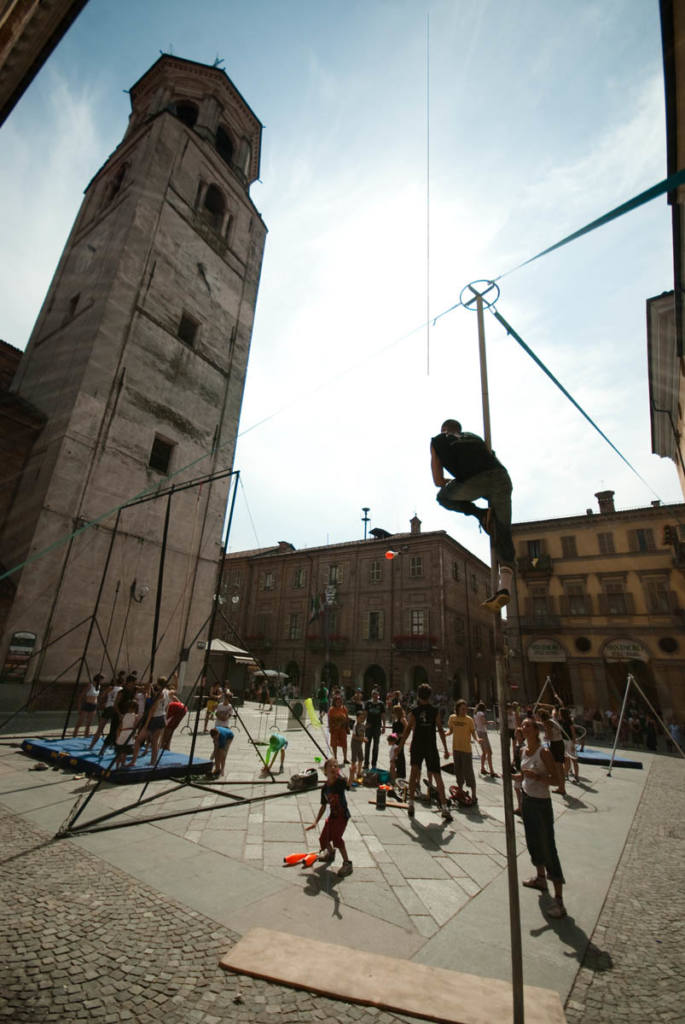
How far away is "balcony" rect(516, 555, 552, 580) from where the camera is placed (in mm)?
29188

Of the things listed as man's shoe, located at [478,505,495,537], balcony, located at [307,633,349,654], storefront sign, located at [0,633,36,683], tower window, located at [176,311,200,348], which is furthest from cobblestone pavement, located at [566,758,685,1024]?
balcony, located at [307,633,349,654]

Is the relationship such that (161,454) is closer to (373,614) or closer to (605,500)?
(373,614)

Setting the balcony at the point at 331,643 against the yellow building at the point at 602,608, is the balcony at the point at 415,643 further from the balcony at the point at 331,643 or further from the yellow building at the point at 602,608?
the yellow building at the point at 602,608

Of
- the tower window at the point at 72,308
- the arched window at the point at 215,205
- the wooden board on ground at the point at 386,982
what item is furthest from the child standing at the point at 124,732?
the arched window at the point at 215,205

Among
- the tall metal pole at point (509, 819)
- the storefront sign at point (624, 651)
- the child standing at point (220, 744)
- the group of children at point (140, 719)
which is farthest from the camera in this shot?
the storefront sign at point (624, 651)

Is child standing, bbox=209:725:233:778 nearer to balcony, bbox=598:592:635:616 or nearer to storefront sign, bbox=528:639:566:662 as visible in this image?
storefront sign, bbox=528:639:566:662

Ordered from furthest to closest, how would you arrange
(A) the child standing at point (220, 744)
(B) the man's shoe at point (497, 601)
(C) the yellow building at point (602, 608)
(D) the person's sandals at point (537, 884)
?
(C) the yellow building at point (602, 608) → (A) the child standing at point (220, 744) → (D) the person's sandals at point (537, 884) → (B) the man's shoe at point (497, 601)

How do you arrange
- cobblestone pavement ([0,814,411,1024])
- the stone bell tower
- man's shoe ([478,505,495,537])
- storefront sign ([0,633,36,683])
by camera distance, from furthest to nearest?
the stone bell tower
storefront sign ([0,633,36,683])
man's shoe ([478,505,495,537])
cobblestone pavement ([0,814,411,1024])

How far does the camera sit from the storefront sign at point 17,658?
12.5m

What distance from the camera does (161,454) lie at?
1811cm

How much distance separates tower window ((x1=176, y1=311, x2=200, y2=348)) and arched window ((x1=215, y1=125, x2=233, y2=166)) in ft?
36.1

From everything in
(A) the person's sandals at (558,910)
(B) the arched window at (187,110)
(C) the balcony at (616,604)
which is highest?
(B) the arched window at (187,110)

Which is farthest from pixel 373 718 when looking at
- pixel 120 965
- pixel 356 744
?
pixel 120 965

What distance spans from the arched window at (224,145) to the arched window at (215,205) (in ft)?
8.93
